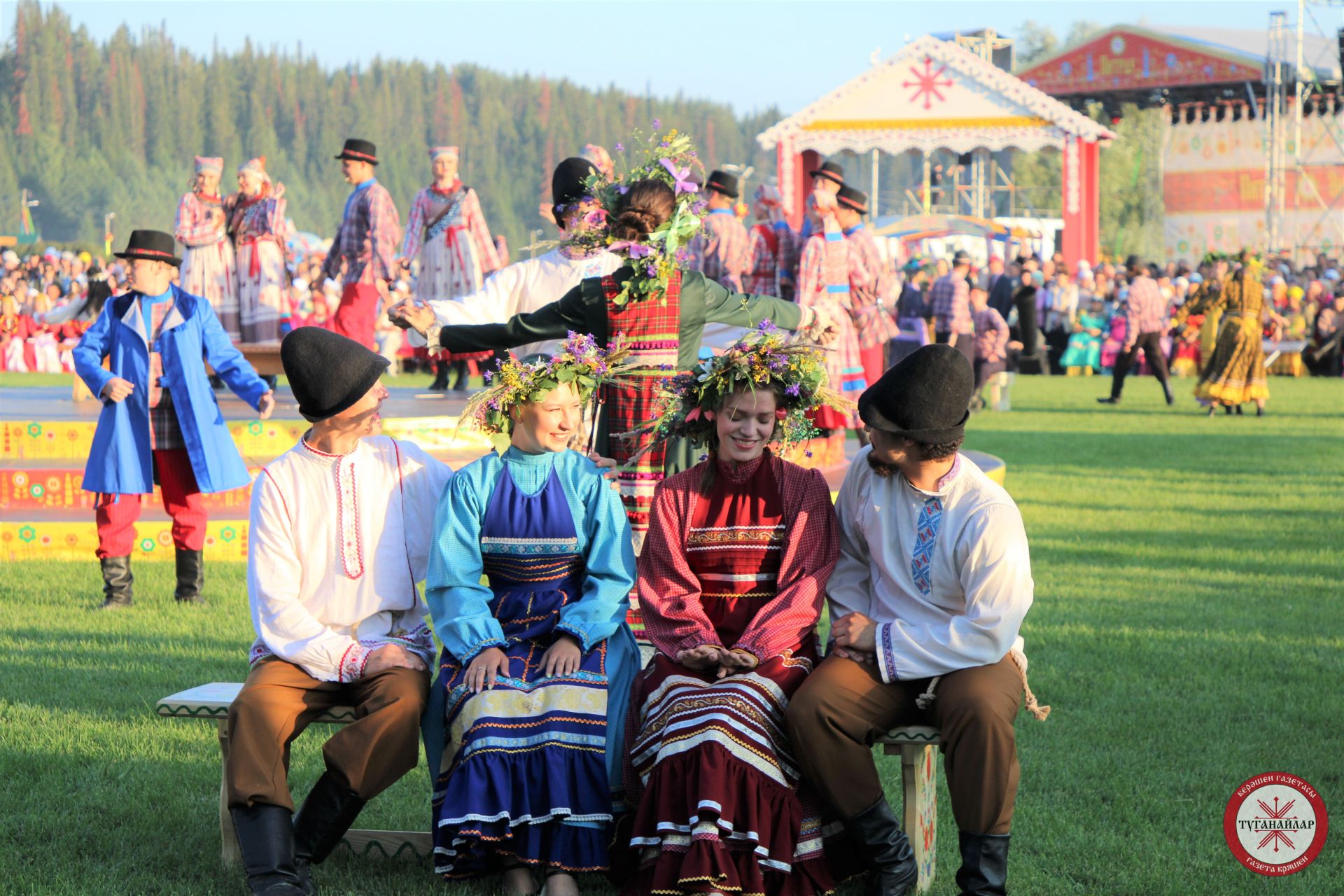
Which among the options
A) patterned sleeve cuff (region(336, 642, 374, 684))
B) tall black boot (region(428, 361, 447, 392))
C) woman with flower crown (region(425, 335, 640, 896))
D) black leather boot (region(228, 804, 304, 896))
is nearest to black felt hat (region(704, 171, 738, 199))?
tall black boot (region(428, 361, 447, 392))

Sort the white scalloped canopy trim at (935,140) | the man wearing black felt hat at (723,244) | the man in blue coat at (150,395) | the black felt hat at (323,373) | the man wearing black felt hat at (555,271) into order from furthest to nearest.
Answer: the white scalloped canopy trim at (935,140), the man wearing black felt hat at (723,244), the man in blue coat at (150,395), the man wearing black felt hat at (555,271), the black felt hat at (323,373)

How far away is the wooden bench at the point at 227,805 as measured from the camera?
361 cm

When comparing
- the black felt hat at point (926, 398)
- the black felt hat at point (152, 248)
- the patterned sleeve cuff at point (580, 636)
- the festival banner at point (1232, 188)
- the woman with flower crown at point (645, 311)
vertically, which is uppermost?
the festival banner at point (1232, 188)

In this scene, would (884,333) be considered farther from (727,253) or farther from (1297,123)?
(1297,123)

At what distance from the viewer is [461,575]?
3689 mm

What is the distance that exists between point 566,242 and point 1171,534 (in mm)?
4523

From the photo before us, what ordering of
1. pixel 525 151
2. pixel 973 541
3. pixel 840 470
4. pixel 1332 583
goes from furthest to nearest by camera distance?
pixel 525 151 → pixel 840 470 → pixel 1332 583 → pixel 973 541

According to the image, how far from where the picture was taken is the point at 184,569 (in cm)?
667

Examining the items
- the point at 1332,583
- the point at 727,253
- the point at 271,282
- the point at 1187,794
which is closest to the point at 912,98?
the point at 727,253

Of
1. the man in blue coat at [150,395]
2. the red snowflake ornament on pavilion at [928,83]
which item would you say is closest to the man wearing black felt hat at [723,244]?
the man in blue coat at [150,395]

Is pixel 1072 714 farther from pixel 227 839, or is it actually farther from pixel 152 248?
pixel 152 248

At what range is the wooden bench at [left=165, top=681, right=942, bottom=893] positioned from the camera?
3.49 meters

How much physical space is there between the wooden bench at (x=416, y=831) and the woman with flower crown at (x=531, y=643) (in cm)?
26

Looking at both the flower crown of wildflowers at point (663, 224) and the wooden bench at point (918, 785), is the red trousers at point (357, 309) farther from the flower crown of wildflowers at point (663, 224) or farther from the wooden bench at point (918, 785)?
the wooden bench at point (918, 785)
